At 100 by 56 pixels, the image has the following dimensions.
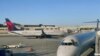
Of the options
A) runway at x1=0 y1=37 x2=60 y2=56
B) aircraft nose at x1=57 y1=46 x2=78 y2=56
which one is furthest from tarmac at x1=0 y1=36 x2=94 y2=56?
aircraft nose at x1=57 y1=46 x2=78 y2=56

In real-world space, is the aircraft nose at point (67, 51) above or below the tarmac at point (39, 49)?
above

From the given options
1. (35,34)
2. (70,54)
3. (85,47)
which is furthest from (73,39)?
(35,34)

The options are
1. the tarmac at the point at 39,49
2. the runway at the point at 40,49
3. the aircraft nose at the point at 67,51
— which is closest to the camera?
the aircraft nose at the point at 67,51

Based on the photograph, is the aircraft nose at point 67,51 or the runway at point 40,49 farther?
the runway at point 40,49

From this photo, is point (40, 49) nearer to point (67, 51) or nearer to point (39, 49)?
point (39, 49)

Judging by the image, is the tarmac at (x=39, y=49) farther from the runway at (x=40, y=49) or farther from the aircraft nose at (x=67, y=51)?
the aircraft nose at (x=67, y=51)

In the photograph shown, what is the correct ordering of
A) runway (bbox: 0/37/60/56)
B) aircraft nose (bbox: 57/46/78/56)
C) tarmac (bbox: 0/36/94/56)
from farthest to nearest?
runway (bbox: 0/37/60/56) < tarmac (bbox: 0/36/94/56) < aircraft nose (bbox: 57/46/78/56)

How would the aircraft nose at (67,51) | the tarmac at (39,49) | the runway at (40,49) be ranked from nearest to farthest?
the aircraft nose at (67,51), the tarmac at (39,49), the runway at (40,49)

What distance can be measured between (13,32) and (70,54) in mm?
80974

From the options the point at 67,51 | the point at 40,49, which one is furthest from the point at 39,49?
the point at 67,51

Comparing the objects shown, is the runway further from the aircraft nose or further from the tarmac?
the aircraft nose

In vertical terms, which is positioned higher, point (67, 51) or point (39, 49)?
point (67, 51)

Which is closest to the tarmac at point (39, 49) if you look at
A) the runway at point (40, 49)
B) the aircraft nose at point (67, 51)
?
the runway at point (40, 49)

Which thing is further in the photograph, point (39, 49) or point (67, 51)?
point (39, 49)
